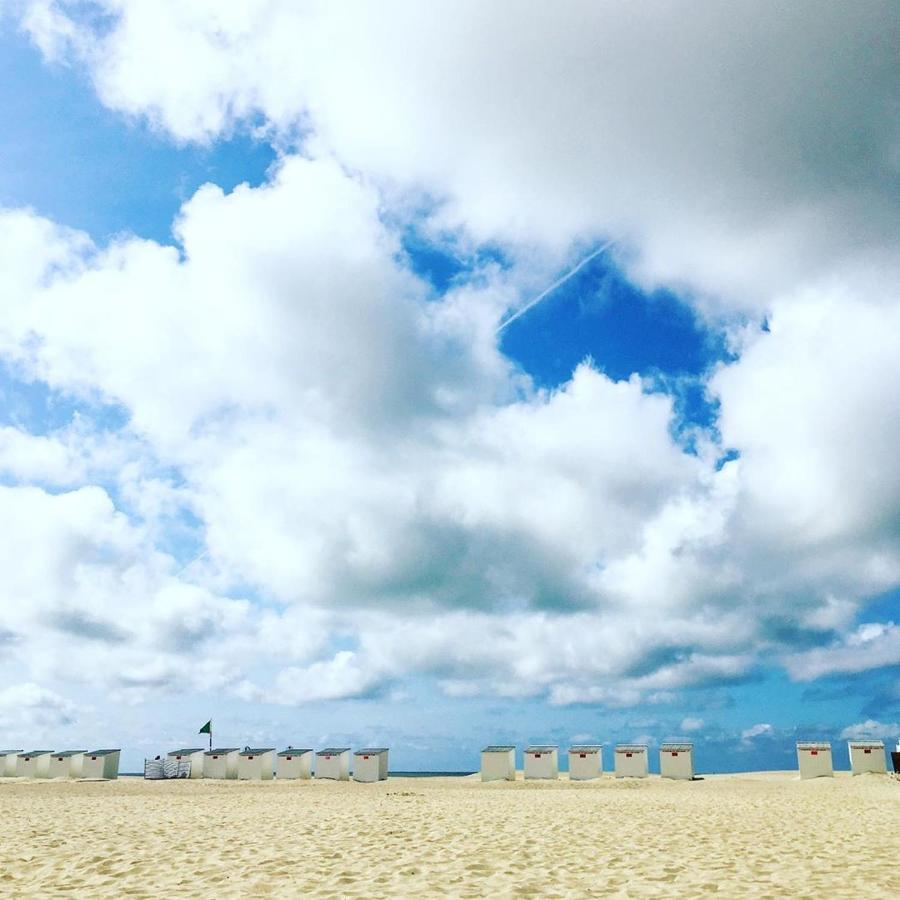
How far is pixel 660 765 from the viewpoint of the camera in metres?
46.2

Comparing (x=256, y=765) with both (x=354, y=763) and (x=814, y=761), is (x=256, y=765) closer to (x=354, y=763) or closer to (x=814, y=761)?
(x=354, y=763)

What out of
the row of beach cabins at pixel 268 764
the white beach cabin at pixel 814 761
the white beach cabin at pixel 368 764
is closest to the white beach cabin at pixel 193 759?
the row of beach cabins at pixel 268 764

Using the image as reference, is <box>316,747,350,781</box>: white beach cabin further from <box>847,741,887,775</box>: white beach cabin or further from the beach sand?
<box>847,741,887,775</box>: white beach cabin

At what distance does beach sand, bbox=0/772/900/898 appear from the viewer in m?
12.4

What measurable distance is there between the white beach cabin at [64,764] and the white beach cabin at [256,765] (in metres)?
10.9

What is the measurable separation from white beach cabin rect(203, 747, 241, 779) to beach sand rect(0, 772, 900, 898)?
2247 centimetres

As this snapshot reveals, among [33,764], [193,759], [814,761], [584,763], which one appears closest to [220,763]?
[193,759]

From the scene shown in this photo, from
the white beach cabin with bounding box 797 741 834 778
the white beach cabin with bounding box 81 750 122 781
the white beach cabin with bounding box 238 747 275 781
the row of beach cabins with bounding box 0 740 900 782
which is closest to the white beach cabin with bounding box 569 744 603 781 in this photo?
the row of beach cabins with bounding box 0 740 900 782

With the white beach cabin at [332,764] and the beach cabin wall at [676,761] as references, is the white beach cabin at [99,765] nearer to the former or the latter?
the white beach cabin at [332,764]

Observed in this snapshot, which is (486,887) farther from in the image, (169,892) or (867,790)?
(867,790)

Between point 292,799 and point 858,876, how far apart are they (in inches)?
948

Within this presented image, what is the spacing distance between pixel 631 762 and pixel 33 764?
38979mm

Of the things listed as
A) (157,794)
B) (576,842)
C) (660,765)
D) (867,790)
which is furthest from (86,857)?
(660,765)

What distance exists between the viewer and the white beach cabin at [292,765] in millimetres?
48750
